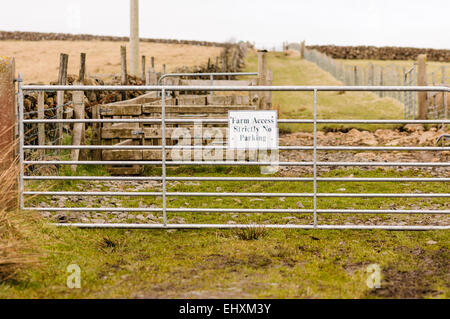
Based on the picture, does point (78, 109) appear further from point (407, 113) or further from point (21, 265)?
point (407, 113)

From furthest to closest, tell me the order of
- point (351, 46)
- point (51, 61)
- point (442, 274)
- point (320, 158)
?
point (351, 46)
point (51, 61)
point (320, 158)
point (442, 274)

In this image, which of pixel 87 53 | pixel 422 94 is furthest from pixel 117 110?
pixel 87 53

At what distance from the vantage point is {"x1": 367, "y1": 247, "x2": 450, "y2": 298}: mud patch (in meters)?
5.57

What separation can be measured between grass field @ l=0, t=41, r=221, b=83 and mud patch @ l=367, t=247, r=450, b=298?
36.0 metres

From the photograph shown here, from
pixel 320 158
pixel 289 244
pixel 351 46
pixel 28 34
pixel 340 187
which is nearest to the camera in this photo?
pixel 289 244

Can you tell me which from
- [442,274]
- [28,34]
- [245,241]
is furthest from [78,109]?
[28,34]

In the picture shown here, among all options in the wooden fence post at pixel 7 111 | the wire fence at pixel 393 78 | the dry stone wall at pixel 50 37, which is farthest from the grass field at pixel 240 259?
the dry stone wall at pixel 50 37

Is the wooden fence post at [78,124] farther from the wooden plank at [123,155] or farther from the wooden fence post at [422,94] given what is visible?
the wooden fence post at [422,94]

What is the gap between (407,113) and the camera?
24688 mm

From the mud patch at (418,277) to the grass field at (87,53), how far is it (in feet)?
118

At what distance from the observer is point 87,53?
200 feet

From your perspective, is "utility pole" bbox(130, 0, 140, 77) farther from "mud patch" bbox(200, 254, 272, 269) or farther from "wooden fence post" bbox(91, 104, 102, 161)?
"mud patch" bbox(200, 254, 272, 269)

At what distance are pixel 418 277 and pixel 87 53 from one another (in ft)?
192

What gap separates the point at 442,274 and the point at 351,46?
80.3 m
